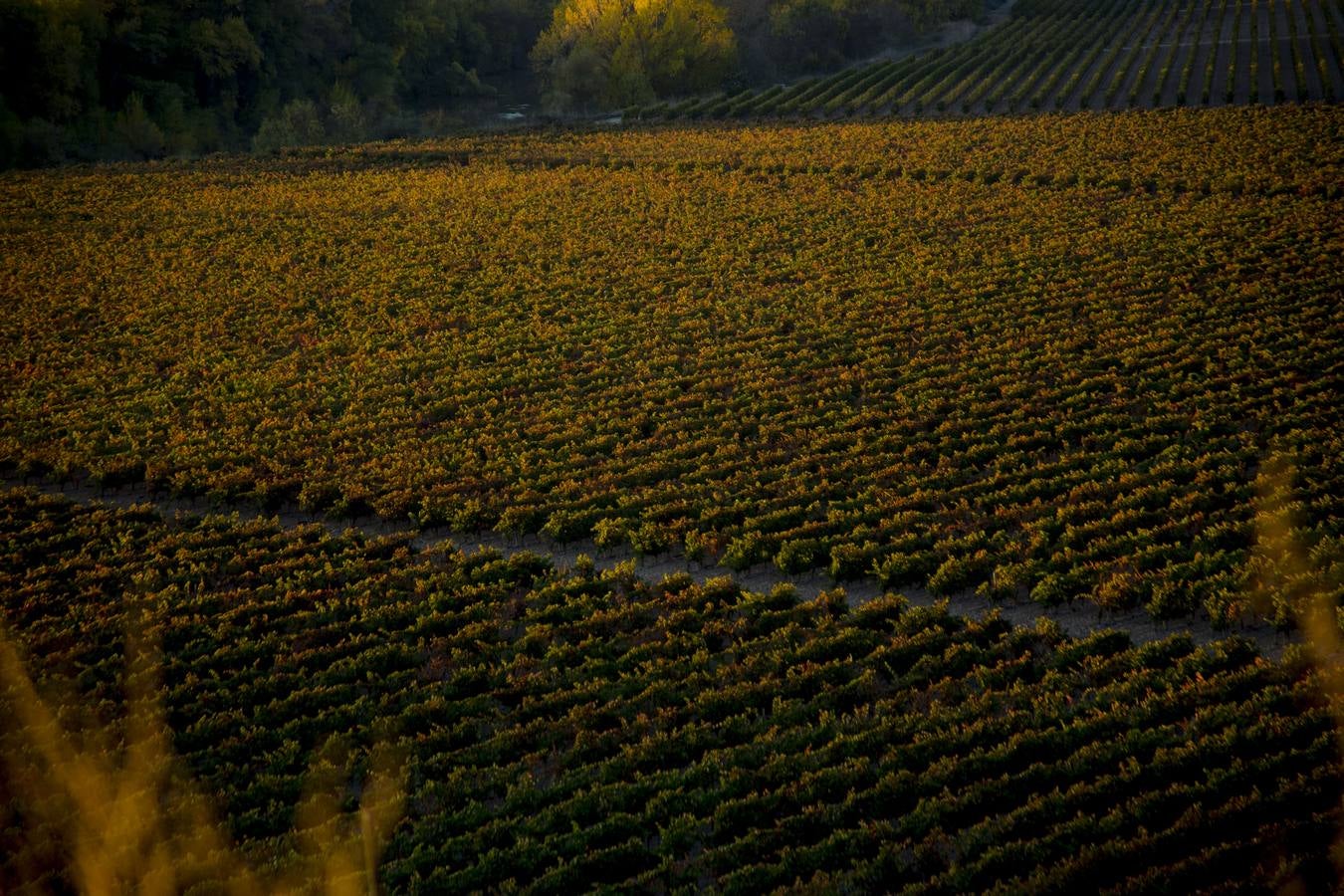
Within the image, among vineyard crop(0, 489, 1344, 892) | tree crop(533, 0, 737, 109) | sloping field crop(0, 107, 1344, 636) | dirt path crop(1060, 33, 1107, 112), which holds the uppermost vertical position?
tree crop(533, 0, 737, 109)

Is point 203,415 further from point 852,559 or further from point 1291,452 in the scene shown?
point 1291,452

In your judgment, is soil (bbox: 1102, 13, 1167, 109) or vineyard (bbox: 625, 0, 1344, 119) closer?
vineyard (bbox: 625, 0, 1344, 119)

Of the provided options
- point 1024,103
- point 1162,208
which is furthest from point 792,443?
point 1024,103

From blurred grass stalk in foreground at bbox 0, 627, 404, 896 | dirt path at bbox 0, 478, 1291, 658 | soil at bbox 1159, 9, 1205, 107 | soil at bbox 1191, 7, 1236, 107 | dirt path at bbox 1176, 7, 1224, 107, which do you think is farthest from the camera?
soil at bbox 1159, 9, 1205, 107

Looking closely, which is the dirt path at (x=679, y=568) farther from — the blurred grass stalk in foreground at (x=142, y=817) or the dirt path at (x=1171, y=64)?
the dirt path at (x=1171, y=64)

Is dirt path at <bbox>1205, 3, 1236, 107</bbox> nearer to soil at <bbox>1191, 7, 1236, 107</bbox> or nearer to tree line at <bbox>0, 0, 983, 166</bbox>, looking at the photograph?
soil at <bbox>1191, 7, 1236, 107</bbox>

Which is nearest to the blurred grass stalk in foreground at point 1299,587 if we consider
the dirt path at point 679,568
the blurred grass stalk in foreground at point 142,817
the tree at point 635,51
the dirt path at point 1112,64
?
the dirt path at point 679,568

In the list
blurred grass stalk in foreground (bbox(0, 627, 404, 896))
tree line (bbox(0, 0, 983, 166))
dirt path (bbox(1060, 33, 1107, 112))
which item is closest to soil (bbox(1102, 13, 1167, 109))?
dirt path (bbox(1060, 33, 1107, 112))
